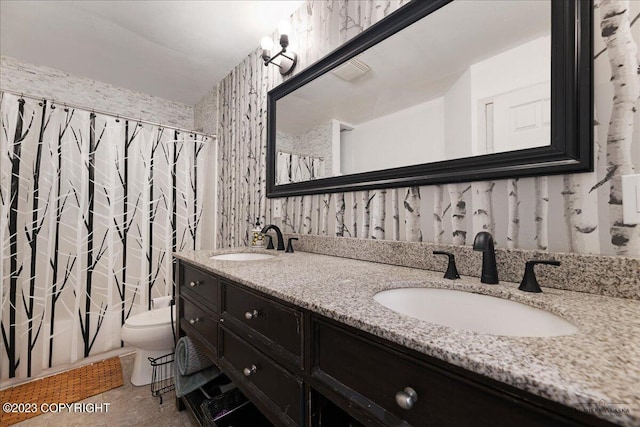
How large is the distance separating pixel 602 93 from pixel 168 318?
2324 millimetres

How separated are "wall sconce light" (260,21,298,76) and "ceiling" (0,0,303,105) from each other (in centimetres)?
17

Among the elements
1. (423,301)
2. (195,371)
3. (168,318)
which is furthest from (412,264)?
(168,318)

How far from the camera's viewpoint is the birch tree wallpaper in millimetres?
673

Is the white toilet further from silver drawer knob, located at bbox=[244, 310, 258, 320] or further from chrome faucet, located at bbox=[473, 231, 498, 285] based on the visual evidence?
chrome faucet, located at bbox=[473, 231, 498, 285]

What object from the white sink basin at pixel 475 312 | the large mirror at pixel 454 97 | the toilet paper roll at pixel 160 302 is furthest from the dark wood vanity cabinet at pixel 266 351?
the toilet paper roll at pixel 160 302

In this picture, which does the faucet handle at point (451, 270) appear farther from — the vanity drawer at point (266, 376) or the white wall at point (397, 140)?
the vanity drawer at point (266, 376)

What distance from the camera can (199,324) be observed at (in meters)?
1.26

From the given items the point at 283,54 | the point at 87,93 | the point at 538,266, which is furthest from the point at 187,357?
the point at 87,93

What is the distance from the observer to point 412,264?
40.8 inches

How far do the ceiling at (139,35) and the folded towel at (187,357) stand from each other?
204 centimetres

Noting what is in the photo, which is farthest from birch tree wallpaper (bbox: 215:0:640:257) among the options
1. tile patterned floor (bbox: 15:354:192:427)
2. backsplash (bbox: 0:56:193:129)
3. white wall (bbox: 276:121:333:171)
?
backsplash (bbox: 0:56:193:129)

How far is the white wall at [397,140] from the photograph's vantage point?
1040 millimetres

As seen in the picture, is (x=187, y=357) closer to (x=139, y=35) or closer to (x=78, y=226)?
(x=78, y=226)

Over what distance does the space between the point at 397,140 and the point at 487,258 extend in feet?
2.04
